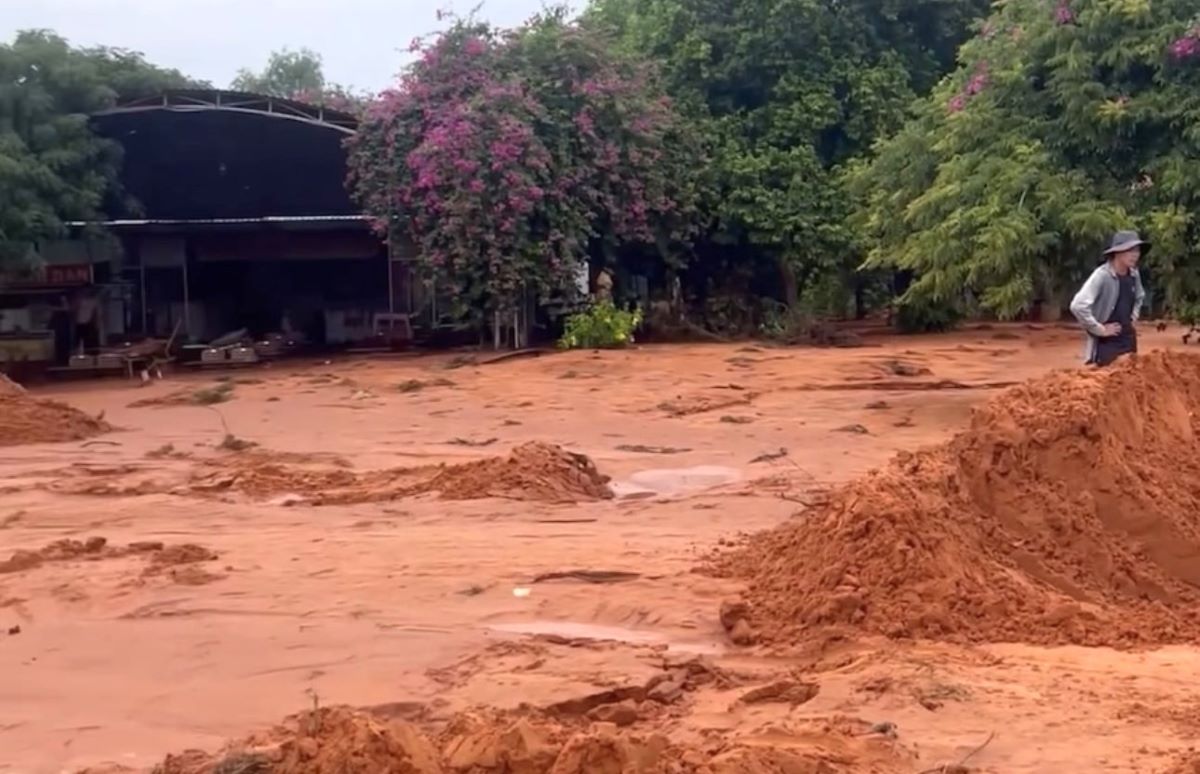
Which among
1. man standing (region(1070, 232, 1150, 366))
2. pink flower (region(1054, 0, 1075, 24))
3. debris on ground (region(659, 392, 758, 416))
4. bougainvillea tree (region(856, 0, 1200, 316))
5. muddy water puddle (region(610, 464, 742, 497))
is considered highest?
pink flower (region(1054, 0, 1075, 24))

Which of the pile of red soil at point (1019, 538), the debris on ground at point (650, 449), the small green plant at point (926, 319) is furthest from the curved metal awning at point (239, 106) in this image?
the pile of red soil at point (1019, 538)

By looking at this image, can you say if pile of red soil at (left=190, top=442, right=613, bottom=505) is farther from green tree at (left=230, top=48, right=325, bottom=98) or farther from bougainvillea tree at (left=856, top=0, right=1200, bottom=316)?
green tree at (left=230, top=48, right=325, bottom=98)

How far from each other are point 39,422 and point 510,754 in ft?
38.2

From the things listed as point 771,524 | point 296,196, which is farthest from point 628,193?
point 771,524

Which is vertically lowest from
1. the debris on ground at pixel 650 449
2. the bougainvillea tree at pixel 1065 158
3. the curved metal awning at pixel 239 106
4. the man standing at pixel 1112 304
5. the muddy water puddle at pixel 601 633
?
the muddy water puddle at pixel 601 633

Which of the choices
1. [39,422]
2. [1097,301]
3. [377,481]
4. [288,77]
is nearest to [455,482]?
[377,481]

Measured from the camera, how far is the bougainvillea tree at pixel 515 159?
2238 cm

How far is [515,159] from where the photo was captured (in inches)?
877

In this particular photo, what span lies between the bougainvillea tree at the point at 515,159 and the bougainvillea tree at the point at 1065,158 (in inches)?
342

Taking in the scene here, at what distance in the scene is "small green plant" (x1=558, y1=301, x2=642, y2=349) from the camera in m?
23.4

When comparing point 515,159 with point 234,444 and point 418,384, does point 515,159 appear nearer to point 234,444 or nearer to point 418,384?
point 418,384

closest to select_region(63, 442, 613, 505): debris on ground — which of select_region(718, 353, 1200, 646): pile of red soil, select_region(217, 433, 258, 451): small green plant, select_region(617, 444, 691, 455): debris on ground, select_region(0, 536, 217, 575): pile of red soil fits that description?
select_region(217, 433, 258, 451): small green plant

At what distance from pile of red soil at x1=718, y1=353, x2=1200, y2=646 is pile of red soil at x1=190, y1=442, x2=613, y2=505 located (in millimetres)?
2666

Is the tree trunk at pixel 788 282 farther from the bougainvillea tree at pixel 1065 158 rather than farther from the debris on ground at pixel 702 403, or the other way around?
the bougainvillea tree at pixel 1065 158
